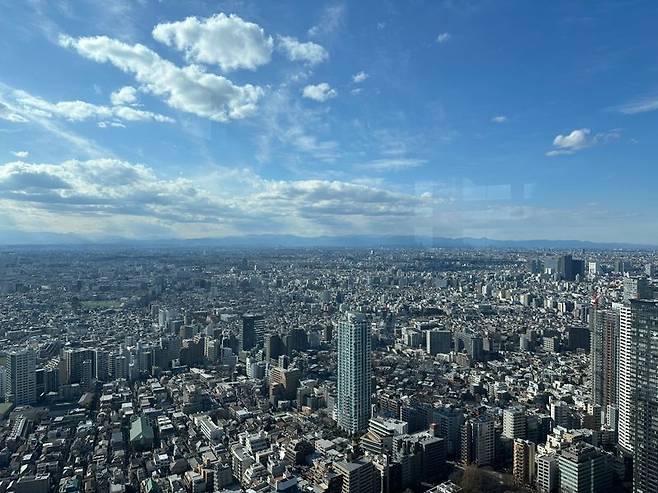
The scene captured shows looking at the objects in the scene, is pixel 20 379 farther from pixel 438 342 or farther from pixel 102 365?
pixel 438 342

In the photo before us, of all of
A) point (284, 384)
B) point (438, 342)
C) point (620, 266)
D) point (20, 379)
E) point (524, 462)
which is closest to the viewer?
point (524, 462)

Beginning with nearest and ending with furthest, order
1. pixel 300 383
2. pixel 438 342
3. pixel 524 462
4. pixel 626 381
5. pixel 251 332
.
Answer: pixel 524 462 < pixel 626 381 < pixel 300 383 < pixel 251 332 < pixel 438 342

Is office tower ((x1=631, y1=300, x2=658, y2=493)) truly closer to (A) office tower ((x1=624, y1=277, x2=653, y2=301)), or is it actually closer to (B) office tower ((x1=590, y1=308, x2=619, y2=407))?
(B) office tower ((x1=590, y1=308, x2=619, y2=407))

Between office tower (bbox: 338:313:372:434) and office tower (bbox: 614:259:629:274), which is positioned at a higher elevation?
office tower (bbox: 614:259:629:274)

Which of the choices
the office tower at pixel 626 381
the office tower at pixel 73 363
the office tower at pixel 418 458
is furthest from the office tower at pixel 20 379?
the office tower at pixel 626 381

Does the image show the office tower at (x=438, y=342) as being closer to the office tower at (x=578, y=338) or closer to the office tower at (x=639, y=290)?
the office tower at (x=578, y=338)

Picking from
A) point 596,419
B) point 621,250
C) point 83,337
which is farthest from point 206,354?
point 621,250

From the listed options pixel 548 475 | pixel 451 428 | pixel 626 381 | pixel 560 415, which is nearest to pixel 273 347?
pixel 451 428

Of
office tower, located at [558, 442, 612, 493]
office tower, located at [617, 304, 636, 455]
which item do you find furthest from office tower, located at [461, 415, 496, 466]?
office tower, located at [617, 304, 636, 455]
